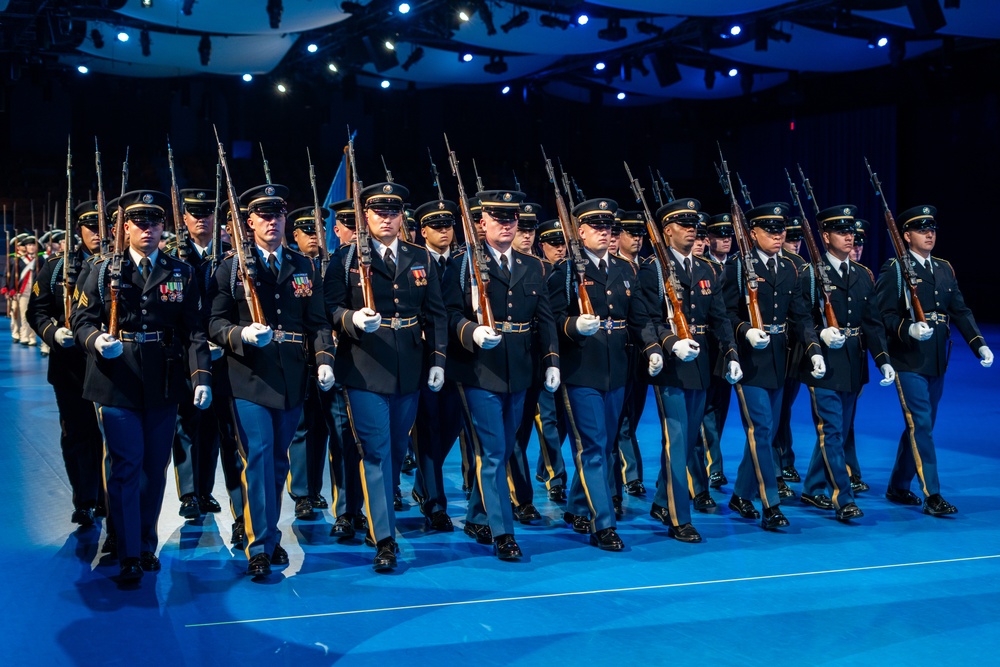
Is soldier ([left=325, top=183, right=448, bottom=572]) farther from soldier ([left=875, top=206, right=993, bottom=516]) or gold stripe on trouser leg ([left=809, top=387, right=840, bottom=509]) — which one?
soldier ([left=875, top=206, right=993, bottom=516])

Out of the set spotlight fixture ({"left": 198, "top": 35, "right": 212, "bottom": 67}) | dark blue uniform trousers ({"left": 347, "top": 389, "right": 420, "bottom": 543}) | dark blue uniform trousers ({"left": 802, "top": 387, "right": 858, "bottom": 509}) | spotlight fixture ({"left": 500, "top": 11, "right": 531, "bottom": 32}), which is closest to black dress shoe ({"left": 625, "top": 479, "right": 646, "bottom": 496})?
dark blue uniform trousers ({"left": 802, "top": 387, "right": 858, "bottom": 509})

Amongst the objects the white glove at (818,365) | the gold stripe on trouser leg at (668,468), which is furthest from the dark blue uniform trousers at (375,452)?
the white glove at (818,365)

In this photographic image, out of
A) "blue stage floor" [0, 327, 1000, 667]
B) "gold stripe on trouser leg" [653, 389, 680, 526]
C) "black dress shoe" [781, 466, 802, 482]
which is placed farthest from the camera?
"black dress shoe" [781, 466, 802, 482]

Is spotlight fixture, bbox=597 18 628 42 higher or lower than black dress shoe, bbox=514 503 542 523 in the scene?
higher

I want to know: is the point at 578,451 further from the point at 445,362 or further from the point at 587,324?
the point at 445,362

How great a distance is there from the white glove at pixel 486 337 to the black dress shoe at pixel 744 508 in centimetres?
187

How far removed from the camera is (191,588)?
14.3ft

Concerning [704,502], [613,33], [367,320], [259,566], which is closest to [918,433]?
[704,502]

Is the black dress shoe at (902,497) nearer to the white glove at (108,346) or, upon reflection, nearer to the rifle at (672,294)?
the rifle at (672,294)

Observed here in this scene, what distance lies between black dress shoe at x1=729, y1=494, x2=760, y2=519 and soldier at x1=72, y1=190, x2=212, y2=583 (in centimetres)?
291

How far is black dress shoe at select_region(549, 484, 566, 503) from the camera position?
609 cm

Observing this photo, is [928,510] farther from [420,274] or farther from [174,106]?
[174,106]

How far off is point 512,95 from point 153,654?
19677 millimetres

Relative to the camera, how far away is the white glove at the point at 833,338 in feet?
18.8
